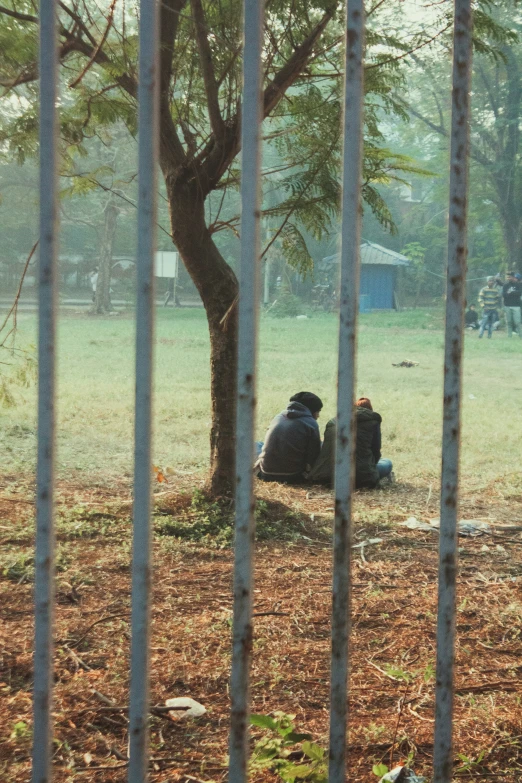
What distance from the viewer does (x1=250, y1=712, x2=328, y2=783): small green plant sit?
2.01m

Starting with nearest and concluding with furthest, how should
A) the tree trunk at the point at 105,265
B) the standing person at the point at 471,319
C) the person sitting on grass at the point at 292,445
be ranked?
the person sitting on grass at the point at 292,445 < the standing person at the point at 471,319 < the tree trunk at the point at 105,265

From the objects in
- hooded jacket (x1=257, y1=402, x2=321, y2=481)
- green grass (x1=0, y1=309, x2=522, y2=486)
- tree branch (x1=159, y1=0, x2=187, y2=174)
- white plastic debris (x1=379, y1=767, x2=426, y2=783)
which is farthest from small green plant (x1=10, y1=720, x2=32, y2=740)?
green grass (x1=0, y1=309, x2=522, y2=486)

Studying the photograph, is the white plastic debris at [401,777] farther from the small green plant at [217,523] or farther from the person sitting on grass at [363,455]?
the person sitting on grass at [363,455]

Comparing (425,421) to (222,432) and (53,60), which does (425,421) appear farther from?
(53,60)

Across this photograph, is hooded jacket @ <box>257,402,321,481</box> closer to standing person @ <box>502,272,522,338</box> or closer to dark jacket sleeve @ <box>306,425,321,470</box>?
dark jacket sleeve @ <box>306,425,321,470</box>

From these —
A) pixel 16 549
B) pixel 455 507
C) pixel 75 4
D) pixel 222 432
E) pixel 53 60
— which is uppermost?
pixel 75 4

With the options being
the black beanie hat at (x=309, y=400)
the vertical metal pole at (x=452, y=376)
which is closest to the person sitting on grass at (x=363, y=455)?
the black beanie hat at (x=309, y=400)

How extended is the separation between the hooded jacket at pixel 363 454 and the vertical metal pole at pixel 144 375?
5.59m

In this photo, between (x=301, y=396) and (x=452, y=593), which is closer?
(x=452, y=593)

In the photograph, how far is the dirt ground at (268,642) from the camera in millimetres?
2244

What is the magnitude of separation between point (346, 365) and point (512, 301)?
22.5m

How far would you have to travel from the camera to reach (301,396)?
7414 millimetres

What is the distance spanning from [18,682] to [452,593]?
71.3 inches

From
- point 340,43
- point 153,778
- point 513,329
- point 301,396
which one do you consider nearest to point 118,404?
point 301,396
